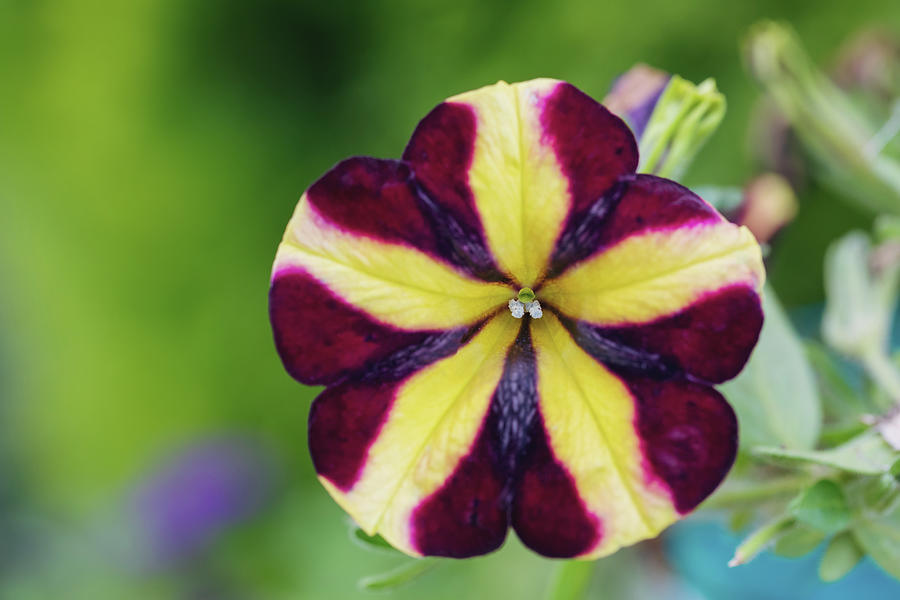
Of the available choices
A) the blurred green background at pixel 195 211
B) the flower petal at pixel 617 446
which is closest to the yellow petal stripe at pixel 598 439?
the flower petal at pixel 617 446

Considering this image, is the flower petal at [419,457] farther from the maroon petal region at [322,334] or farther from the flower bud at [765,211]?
the flower bud at [765,211]

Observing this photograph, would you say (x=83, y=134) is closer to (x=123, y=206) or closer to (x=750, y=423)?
(x=123, y=206)

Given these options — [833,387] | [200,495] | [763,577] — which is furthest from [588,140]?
[200,495]

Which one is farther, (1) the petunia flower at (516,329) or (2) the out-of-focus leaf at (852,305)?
(2) the out-of-focus leaf at (852,305)

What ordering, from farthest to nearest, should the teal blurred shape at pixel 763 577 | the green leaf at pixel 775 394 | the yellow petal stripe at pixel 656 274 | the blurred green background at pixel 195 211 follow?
the blurred green background at pixel 195 211
the teal blurred shape at pixel 763 577
the green leaf at pixel 775 394
the yellow petal stripe at pixel 656 274

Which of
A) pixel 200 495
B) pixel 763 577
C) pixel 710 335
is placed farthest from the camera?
pixel 200 495

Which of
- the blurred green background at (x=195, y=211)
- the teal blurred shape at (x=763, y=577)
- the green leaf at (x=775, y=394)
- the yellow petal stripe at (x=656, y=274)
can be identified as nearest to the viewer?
the yellow petal stripe at (x=656, y=274)

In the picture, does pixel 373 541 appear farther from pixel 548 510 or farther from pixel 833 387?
pixel 833 387

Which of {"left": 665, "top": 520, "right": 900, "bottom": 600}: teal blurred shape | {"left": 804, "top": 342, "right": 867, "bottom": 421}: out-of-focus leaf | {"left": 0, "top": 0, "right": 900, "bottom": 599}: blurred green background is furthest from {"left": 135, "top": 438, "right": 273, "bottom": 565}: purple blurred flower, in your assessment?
{"left": 804, "top": 342, "right": 867, "bottom": 421}: out-of-focus leaf

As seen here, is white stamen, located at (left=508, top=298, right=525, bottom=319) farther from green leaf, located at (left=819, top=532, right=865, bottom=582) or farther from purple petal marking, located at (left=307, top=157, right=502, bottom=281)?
green leaf, located at (left=819, top=532, right=865, bottom=582)
